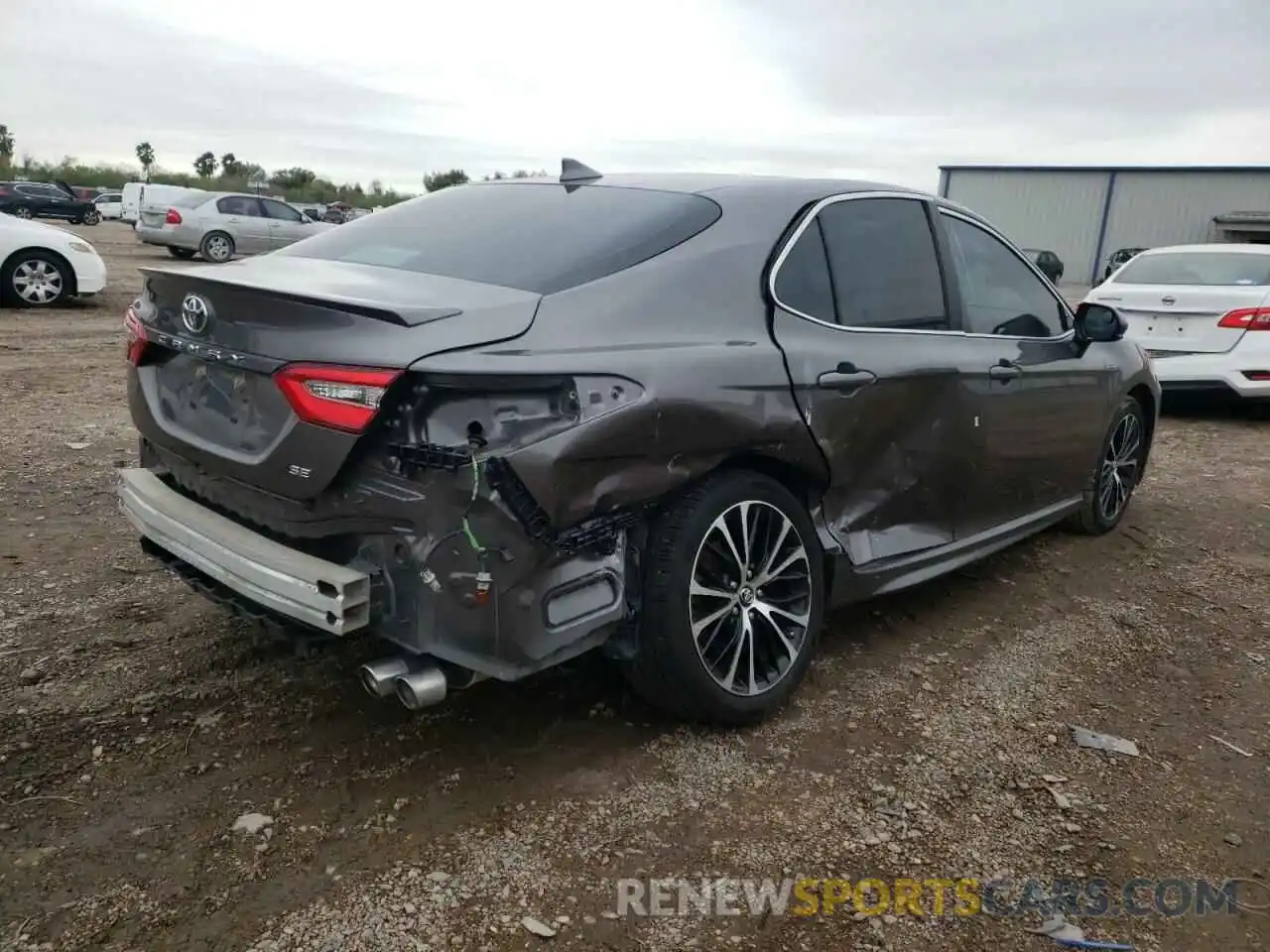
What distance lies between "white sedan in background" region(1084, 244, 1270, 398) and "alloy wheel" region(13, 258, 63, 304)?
442 inches

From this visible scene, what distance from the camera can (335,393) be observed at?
2.49 meters

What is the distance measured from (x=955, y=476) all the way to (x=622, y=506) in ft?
5.72

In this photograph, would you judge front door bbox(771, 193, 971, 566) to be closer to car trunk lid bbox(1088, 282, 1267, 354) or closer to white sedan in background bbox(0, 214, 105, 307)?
car trunk lid bbox(1088, 282, 1267, 354)

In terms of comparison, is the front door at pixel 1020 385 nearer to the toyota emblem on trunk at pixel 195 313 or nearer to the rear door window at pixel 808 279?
Answer: the rear door window at pixel 808 279

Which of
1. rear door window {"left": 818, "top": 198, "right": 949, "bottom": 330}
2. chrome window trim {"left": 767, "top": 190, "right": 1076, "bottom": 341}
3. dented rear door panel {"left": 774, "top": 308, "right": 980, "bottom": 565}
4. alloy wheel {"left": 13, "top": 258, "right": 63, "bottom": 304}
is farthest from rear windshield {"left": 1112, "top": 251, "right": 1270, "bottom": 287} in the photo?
alloy wheel {"left": 13, "top": 258, "right": 63, "bottom": 304}

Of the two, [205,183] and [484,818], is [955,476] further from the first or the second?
[205,183]

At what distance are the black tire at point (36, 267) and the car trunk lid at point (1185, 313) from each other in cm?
1136

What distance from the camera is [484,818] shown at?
271cm

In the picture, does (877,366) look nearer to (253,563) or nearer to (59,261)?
(253,563)

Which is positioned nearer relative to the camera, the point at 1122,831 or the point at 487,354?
the point at 487,354

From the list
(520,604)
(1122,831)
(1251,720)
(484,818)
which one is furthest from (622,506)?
(1251,720)

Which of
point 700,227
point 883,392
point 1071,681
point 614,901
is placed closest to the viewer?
point 614,901

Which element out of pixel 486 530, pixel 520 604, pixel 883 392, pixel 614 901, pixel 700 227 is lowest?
pixel 614 901

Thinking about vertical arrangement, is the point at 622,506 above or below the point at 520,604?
above
